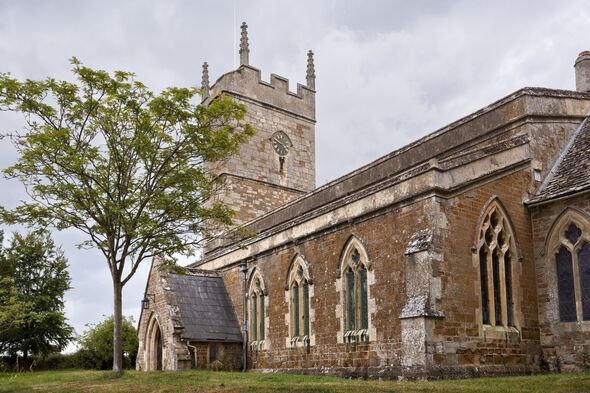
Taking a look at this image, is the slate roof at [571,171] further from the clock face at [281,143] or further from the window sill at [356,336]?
the clock face at [281,143]

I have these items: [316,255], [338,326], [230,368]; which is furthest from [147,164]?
[230,368]

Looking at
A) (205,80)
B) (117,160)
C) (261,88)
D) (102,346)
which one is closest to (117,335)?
(117,160)

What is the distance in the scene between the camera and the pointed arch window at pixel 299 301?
2150 centimetres

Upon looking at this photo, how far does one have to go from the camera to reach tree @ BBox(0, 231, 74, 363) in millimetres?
38406

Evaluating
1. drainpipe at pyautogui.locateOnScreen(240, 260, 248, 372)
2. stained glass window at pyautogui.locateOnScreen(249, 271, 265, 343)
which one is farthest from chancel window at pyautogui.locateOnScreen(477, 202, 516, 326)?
drainpipe at pyautogui.locateOnScreen(240, 260, 248, 372)

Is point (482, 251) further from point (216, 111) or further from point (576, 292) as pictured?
point (216, 111)

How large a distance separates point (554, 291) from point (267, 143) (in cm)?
2251

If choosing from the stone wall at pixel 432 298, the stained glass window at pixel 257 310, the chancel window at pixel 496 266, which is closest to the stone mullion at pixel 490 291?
the chancel window at pixel 496 266

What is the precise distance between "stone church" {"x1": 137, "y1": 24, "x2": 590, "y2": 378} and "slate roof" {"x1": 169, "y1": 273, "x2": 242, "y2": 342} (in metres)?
0.13

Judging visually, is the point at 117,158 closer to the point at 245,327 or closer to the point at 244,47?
the point at 245,327

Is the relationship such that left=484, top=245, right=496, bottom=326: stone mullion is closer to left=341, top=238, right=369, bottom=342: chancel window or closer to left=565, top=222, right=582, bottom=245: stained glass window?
left=565, top=222, right=582, bottom=245: stained glass window

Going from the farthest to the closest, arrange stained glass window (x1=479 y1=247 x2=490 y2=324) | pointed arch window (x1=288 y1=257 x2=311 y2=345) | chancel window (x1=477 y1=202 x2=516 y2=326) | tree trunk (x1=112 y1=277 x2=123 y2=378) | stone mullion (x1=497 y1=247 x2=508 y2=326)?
pointed arch window (x1=288 y1=257 x2=311 y2=345) → tree trunk (x1=112 y1=277 x2=123 y2=378) → stone mullion (x1=497 y1=247 x2=508 y2=326) → chancel window (x1=477 y1=202 x2=516 y2=326) → stained glass window (x1=479 y1=247 x2=490 y2=324)

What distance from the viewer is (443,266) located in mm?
15898

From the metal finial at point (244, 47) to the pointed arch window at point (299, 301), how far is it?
58.5 feet
